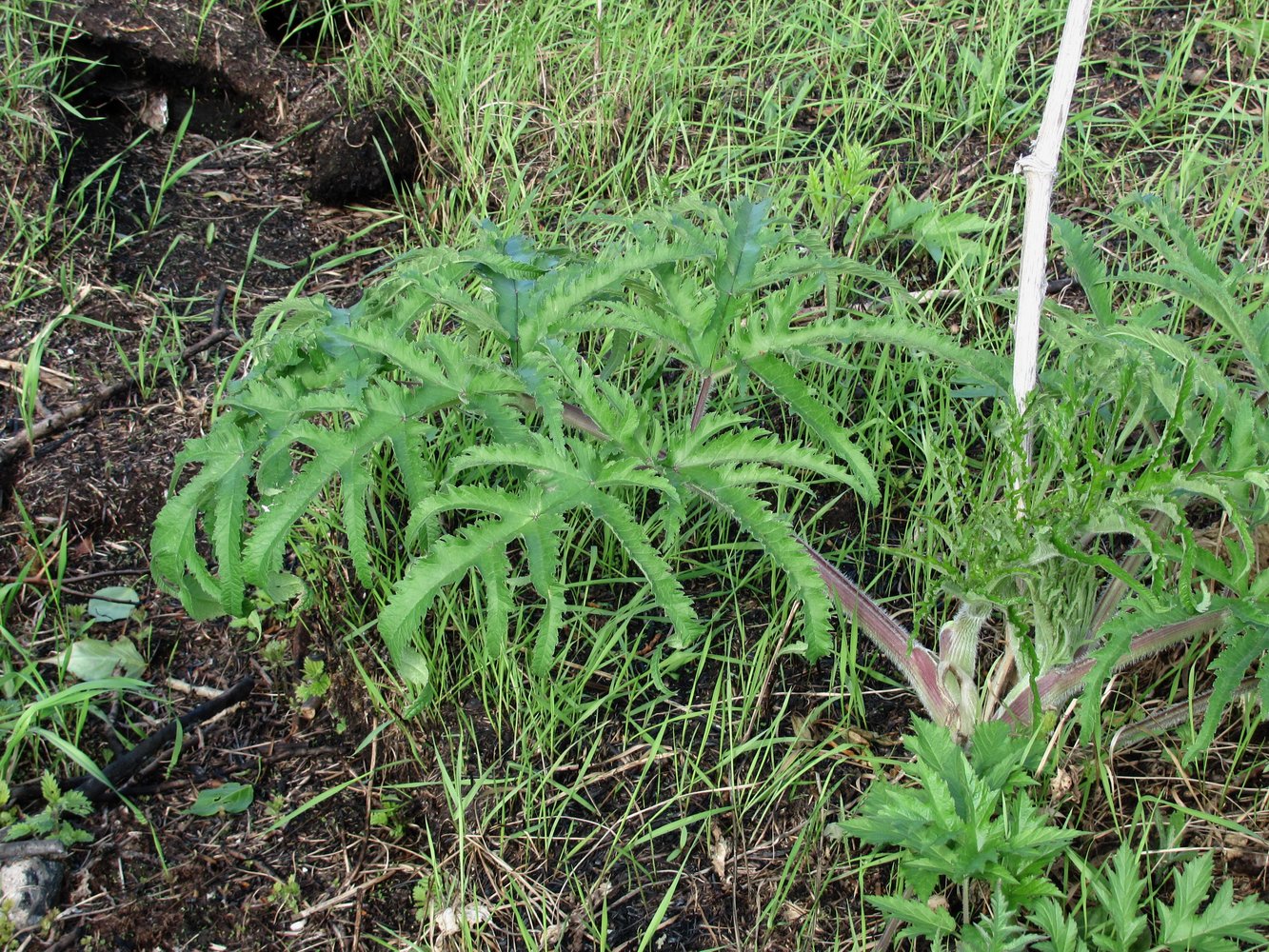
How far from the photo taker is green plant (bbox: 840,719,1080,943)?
5.18ft

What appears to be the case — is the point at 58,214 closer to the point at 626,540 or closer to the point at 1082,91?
the point at 626,540

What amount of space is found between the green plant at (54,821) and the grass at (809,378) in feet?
0.24

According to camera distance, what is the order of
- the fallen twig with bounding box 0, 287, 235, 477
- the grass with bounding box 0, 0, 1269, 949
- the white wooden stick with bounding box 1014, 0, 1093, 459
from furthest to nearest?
the fallen twig with bounding box 0, 287, 235, 477, the grass with bounding box 0, 0, 1269, 949, the white wooden stick with bounding box 1014, 0, 1093, 459

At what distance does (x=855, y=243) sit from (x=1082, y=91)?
33.4 inches

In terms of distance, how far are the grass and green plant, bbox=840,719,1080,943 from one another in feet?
0.71

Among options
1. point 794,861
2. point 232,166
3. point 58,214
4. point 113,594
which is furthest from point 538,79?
point 794,861

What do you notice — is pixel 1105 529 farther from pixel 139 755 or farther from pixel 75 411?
pixel 75 411

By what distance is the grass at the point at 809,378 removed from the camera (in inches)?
75.2

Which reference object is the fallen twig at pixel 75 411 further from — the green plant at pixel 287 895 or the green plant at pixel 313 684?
the green plant at pixel 287 895

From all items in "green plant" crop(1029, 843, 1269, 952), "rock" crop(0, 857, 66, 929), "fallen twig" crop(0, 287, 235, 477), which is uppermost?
"green plant" crop(1029, 843, 1269, 952)

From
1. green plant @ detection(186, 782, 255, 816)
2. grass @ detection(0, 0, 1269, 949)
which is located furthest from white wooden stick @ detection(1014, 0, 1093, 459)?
green plant @ detection(186, 782, 255, 816)

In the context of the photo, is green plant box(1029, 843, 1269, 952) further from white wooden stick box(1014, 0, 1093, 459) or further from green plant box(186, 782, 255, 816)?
green plant box(186, 782, 255, 816)

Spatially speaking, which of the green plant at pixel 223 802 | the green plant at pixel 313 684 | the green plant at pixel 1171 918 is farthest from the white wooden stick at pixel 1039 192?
the green plant at pixel 223 802

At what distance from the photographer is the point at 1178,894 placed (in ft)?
5.22
